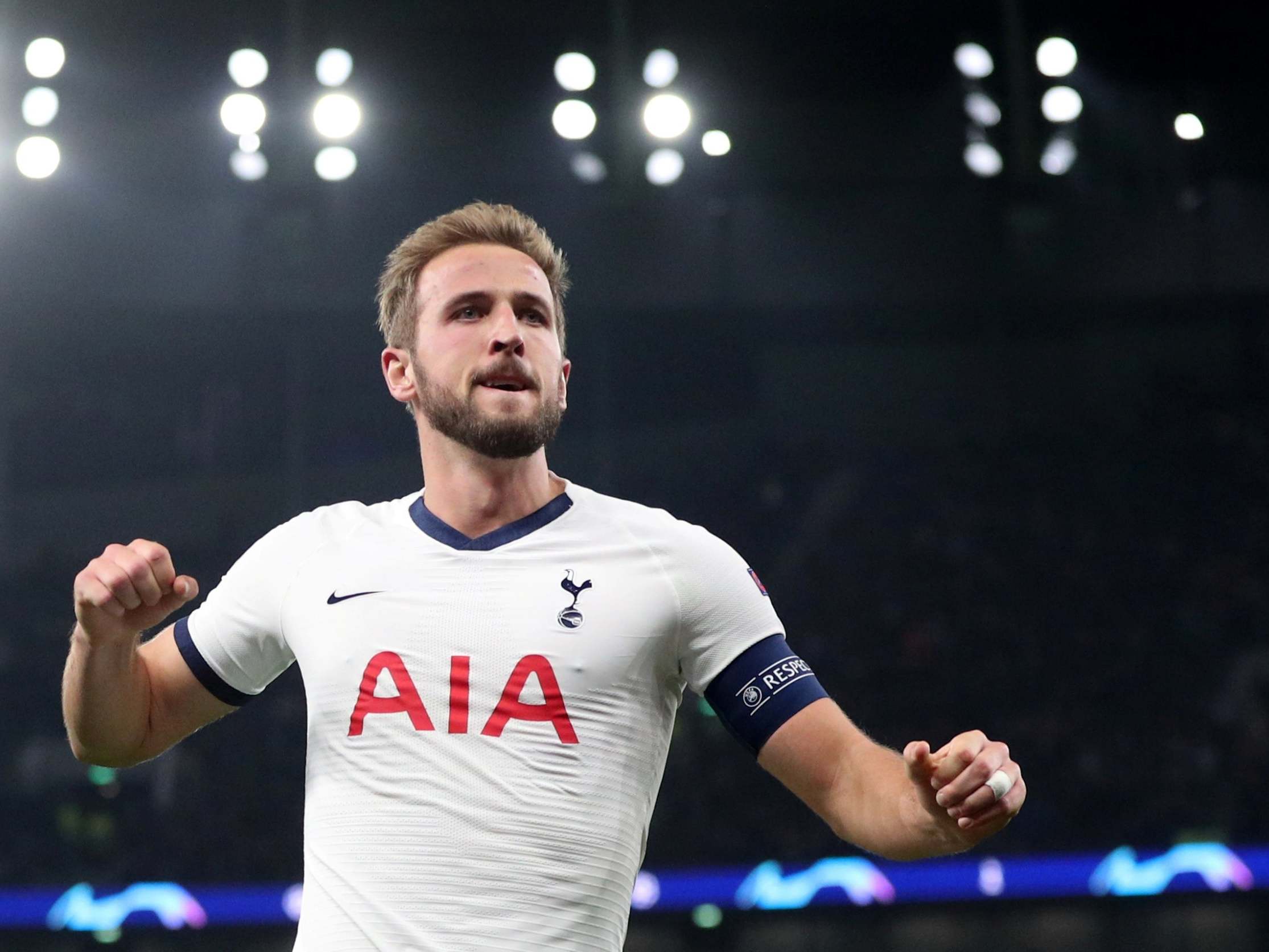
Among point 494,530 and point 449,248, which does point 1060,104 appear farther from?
point 494,530

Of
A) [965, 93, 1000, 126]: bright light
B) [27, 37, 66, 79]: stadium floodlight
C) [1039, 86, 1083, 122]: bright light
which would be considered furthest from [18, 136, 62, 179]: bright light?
[1039, 86, 1083, 122]: bright light

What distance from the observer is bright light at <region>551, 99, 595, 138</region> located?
344 inches

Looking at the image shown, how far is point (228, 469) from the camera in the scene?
956 centimetres

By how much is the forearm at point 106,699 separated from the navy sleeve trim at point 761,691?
2.70 ft

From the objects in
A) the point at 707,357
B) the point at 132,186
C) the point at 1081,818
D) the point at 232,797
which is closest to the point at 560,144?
the point at 707,357

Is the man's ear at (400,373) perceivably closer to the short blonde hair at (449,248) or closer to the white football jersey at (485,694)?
the short blonde hair at (449,248)

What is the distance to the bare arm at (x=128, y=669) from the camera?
1751mm

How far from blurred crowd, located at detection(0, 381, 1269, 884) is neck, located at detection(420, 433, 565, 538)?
21.1ft

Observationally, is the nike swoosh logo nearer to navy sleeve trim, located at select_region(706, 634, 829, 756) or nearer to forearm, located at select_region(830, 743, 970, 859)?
navy sleeve trim, located at select_region(706, 634, 829, 756)

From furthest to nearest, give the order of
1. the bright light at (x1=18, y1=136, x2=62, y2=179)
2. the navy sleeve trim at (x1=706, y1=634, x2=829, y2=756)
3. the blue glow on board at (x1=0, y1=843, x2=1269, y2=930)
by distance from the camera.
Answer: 1. the bright light at (x1=18, y1=136, x2=62, y2=179)
2. the blue glow on board at (x1=0, y1=843, x2=1269, y2=930)
3. the navy sleeve trim at (x1=706, y1=634, x2=829, y2=756)

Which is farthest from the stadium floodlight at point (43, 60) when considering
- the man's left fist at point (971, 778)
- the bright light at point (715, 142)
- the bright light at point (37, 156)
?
the man's left fist at point (971, 778)

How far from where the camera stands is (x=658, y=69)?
857cm

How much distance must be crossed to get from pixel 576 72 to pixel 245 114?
6.87 feet

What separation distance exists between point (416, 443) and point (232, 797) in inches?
104
